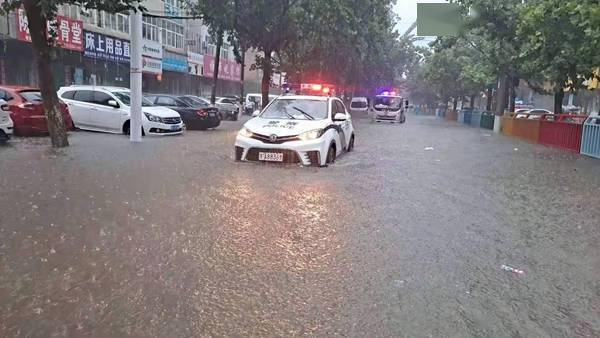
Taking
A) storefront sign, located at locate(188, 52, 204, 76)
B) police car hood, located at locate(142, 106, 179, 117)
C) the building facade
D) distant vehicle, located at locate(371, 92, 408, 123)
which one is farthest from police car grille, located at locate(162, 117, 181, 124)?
storefront sign, located at locate(188, 52, 204, 76)

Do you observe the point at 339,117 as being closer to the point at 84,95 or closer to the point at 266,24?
the point at 84,95

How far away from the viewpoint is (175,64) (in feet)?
128

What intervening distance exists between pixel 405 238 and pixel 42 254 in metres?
3.55

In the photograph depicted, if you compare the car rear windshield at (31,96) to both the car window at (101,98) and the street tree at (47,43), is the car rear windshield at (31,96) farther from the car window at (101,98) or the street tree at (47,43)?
the street tree at (47,43)

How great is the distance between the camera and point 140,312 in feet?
11.9

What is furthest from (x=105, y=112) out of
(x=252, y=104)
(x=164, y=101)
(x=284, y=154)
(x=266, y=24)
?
(x=252, y=104)

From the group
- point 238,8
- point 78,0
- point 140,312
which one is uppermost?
point 238,8

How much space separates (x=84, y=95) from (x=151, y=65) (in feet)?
56.5

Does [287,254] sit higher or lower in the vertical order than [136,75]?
lower

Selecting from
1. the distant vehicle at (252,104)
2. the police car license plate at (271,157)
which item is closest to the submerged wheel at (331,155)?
the police car license plate at (271,157)

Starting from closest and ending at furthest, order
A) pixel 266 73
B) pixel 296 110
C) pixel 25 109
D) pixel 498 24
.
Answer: pixel 296 110, pixel 25 109, pixel 498 24, pixel 266 73

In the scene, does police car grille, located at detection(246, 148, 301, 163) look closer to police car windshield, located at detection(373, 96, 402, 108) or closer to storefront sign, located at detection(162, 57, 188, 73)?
police car windshield, located at detection(373, 96, 402, 108)

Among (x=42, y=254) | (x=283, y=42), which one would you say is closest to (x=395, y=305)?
(x=42, y=254)

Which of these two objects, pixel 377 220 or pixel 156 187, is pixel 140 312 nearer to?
pixel 377 220
